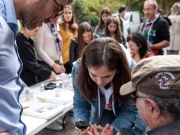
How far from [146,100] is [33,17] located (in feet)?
2.25

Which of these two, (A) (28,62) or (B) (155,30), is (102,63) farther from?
(B) (155,30)

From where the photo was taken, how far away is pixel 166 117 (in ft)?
3.31

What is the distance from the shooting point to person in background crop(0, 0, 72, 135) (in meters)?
0.99

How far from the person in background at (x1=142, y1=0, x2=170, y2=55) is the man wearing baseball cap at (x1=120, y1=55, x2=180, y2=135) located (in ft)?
8.70

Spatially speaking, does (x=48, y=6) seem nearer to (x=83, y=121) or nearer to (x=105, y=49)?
(x=105, y=49)

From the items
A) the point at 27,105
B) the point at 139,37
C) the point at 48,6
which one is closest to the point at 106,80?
the point at 48,6

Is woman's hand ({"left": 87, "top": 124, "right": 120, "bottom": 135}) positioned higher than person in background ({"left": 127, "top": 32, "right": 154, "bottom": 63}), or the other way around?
person in background ({"left": 127, "top": 32, "right": 154, "bottom": 63})

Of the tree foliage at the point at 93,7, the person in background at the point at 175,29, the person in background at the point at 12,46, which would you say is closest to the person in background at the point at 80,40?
the person in background at the point at 12,46

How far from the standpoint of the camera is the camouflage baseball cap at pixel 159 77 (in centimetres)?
97

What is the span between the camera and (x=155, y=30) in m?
3.59

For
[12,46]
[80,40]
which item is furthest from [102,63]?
[80,40]

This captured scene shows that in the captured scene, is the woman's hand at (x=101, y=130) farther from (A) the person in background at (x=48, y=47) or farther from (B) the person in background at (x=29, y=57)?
(A) the person in background at (x=48, y=47)

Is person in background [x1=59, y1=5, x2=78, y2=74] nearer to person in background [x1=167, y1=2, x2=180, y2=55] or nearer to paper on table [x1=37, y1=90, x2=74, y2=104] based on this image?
paper on table [x1=37, y1=90, x2=74, y2=104]

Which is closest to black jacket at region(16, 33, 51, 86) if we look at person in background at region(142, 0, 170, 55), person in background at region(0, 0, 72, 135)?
person in background at region(0, 0, 72, 135)
